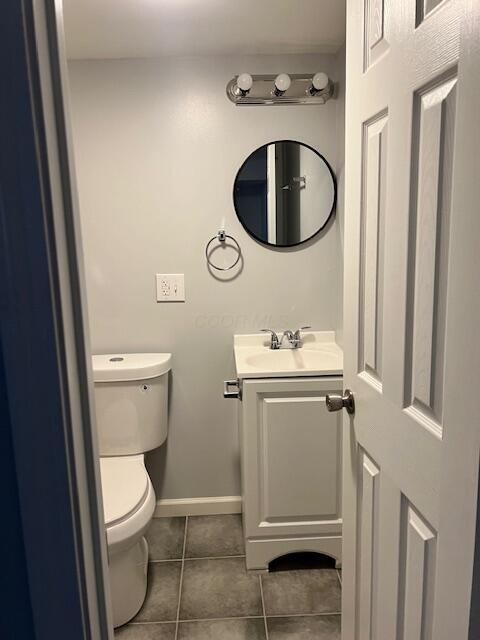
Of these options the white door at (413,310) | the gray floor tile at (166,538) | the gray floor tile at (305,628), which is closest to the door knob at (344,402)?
the white door at (413,310)

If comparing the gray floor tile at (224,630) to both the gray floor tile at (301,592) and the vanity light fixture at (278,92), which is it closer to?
the gray floor tile at (301,592)

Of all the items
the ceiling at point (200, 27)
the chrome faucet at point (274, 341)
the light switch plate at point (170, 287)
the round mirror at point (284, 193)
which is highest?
the ceiling at point (200, 27)

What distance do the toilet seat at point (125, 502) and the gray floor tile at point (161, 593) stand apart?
37 centimetres

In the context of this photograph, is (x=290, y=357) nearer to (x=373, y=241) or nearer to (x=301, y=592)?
(x=301, y=592)

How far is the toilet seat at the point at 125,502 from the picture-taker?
1524 mm

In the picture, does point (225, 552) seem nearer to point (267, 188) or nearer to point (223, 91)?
point (267, 188)

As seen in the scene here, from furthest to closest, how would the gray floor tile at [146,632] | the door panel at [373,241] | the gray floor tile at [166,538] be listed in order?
the gray floor tile at [166,538] → the gray floor tile at [146,632] → the door panel at [373,241]

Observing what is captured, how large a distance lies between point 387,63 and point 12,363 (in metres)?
0.84

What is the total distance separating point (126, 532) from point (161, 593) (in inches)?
18.8

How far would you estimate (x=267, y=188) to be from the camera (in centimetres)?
215

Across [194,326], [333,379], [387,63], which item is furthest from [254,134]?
[387,63]

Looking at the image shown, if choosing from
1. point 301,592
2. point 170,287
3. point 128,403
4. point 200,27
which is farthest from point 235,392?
point 200,27

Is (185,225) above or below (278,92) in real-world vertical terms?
below

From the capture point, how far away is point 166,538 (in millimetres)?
2189
